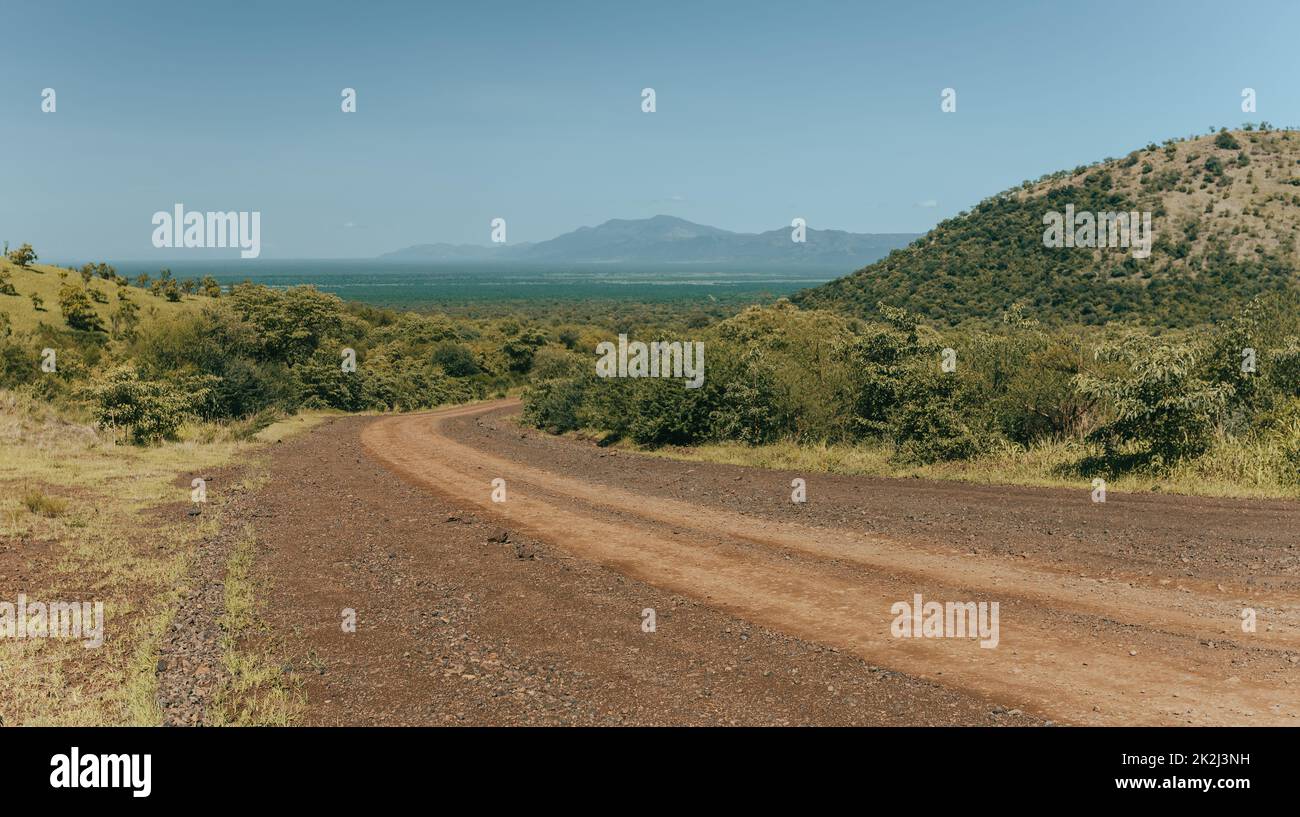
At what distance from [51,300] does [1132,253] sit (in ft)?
213

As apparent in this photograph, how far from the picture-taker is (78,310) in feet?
115

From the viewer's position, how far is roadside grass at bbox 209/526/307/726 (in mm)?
5988

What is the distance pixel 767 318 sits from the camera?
4056 centimetres

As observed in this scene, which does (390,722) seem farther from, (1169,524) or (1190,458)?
(1190,458)

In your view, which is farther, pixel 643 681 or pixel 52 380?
pixel 52 380

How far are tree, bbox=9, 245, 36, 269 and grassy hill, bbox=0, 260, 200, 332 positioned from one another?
0.39 metres

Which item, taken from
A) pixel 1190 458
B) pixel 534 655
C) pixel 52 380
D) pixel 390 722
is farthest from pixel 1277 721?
pixel 52 380

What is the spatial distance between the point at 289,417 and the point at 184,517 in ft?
64.6

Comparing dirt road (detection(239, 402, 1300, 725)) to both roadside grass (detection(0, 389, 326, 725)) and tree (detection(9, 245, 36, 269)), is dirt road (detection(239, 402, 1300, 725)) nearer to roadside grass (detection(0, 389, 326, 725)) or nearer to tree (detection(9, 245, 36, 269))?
roadside grass (detection(0, 389, 326, 725))

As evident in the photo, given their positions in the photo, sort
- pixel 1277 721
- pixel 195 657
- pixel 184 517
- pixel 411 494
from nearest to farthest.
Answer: pixel 1277 721, pixel 195 657, pixel 184 517, pixel 411 494

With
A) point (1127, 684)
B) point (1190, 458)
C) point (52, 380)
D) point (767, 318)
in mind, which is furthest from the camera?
point (767, 318)

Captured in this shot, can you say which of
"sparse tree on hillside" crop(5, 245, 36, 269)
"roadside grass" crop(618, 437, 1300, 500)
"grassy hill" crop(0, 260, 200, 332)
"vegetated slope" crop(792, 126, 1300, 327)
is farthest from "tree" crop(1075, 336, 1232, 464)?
"sparse tree on hillside" crop(5, 245, 36, 269)

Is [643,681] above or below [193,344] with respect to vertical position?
below

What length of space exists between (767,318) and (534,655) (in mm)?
34478
